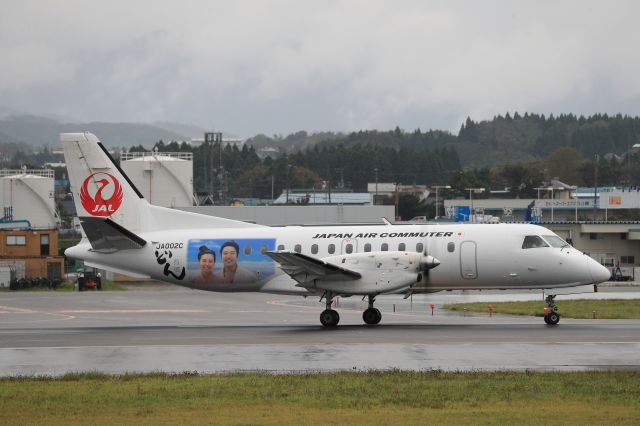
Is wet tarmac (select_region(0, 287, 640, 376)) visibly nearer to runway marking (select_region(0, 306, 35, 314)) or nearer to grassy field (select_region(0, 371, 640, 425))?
runway marking (select_region(0, 306, 35, 314))

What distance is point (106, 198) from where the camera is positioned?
1288 inches

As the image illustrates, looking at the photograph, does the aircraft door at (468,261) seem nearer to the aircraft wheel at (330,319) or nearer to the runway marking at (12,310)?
the aircraft wheel at (330,319)

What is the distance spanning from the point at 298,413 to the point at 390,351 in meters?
7.46

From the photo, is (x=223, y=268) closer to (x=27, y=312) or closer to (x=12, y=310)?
(x=27, y=312)

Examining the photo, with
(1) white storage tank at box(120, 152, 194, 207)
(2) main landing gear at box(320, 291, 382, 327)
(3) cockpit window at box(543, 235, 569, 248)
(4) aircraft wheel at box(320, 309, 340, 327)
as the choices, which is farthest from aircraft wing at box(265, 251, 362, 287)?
(1) white storage tank at box(120, 152, 194, 207)

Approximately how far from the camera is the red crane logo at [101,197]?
3269 cm

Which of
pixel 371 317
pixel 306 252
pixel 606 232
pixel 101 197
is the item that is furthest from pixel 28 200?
pixel 371 317

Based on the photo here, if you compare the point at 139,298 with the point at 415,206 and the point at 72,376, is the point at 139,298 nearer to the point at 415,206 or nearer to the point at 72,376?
the point at 72,376

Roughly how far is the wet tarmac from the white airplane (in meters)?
1.40

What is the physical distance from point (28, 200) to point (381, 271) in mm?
67802

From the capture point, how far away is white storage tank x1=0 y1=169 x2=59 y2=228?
89.6 metres

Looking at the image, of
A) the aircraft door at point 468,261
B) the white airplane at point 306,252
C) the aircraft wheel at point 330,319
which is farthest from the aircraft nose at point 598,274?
the aircraft wheel at point 330,319

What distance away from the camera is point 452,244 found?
29.9 meters

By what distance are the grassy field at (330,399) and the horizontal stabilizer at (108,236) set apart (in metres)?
12.1
